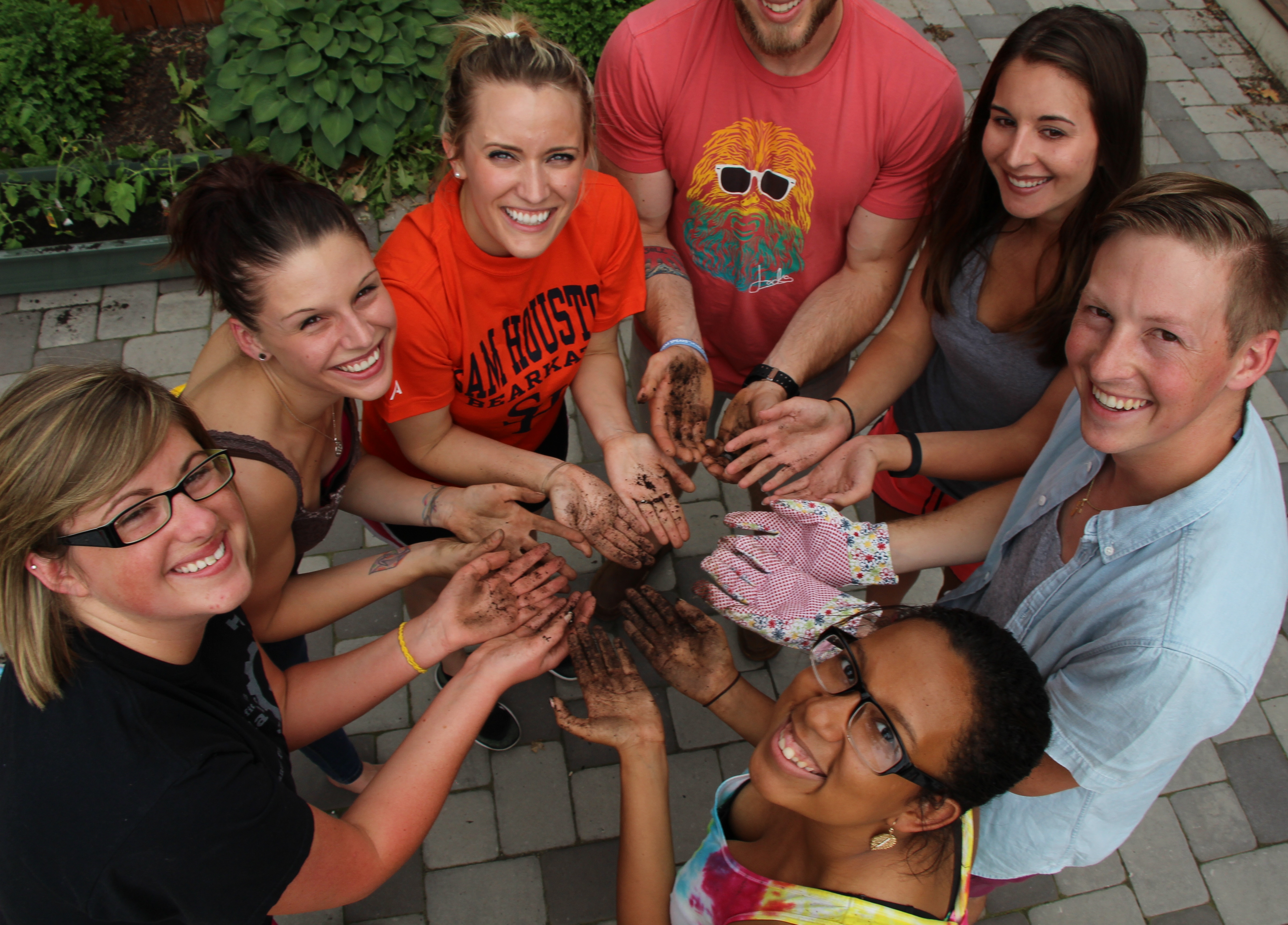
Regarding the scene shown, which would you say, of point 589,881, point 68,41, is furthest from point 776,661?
point 68,41

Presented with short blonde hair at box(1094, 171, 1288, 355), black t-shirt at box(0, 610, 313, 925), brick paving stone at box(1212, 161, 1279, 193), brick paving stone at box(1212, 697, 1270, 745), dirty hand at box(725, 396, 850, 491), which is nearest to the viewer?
black t-shirt at box(0, 610, 313, 925)

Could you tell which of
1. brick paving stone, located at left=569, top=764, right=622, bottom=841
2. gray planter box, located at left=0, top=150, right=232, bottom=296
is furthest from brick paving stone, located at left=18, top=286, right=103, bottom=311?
brick paving stone, located at left=569, top=764, right=622, bottom=841

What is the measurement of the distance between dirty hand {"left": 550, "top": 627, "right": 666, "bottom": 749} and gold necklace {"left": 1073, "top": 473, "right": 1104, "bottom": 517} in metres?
1.19

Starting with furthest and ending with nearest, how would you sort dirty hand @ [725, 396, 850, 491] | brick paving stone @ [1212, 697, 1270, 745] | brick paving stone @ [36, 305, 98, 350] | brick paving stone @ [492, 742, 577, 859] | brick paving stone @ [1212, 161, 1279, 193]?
brick paving stone @ [1212, 161, 1279, 193] → brick paving stone @ [36, 305, 98, 350] → brick paving stone @ [1212, 697, 1270, 745] → brick paving stone @ [492, 742, 577, 859] → dirty hand @ [725, 396, 850, 491]

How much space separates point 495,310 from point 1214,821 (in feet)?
11.4

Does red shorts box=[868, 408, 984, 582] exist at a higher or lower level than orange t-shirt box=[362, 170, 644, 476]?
lower

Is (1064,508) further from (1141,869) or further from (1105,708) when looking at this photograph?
(1141,869)

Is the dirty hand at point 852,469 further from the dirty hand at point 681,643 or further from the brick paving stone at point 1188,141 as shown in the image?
the brick paving stone at point 1188,141

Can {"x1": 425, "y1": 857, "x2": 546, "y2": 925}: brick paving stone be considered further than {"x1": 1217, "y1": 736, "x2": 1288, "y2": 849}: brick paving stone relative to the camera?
No

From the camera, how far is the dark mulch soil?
544 cm

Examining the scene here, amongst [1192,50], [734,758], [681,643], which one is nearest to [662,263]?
[681,643]

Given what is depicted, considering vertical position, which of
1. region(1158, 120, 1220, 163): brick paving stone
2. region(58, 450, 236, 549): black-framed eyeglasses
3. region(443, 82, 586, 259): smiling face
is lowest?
region(1158, 120, 1220, 163): brick paving stone

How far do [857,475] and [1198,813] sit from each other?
2.23 meters

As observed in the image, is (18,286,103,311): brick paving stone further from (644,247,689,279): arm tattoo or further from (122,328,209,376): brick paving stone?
(644,247,689,279): arm tattoo
